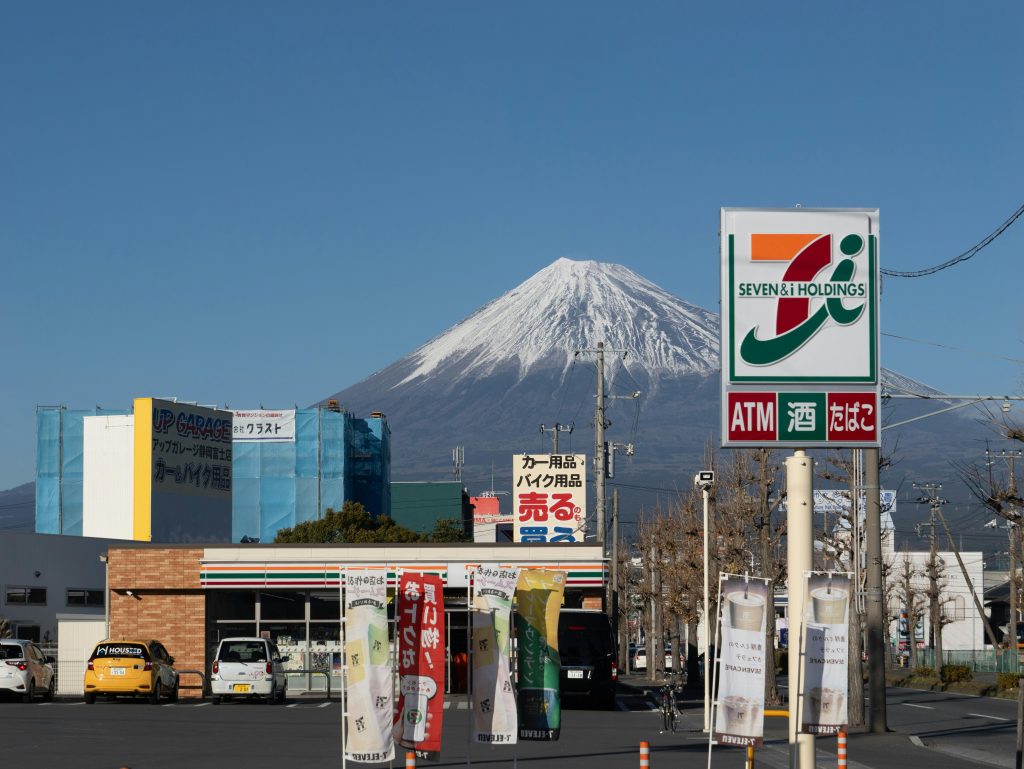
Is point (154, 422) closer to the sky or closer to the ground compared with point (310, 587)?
closer to the sky

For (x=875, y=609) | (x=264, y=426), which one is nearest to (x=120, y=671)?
(x=875, y=609)

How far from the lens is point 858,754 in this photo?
2267 centimetres

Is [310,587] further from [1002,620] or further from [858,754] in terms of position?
[1002,620]

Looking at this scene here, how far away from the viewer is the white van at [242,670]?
112 feet

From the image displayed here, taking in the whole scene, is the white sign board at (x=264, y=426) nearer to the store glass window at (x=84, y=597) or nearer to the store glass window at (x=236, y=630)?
the store glass window at (x=84, y=597)

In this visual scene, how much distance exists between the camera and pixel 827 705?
14.3 metres

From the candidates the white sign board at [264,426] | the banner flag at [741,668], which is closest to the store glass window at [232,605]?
the banner flag at [741,668]

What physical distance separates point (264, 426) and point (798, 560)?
91886 millimetres

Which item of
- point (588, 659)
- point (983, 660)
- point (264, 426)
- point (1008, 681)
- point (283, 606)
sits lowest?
point (983, 660)

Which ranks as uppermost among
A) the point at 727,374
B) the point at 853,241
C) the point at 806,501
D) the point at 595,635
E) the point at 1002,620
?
the point at 853,241

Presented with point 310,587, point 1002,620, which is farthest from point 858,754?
point 1002,620

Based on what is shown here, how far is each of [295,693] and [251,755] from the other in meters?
20.9

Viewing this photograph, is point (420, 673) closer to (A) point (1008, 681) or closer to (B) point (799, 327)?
(B) point (799, 327)

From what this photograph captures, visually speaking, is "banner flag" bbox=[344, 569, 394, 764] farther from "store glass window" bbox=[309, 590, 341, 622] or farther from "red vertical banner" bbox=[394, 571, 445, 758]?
"store glass window" bbox=[309, 590, 341, 622]
